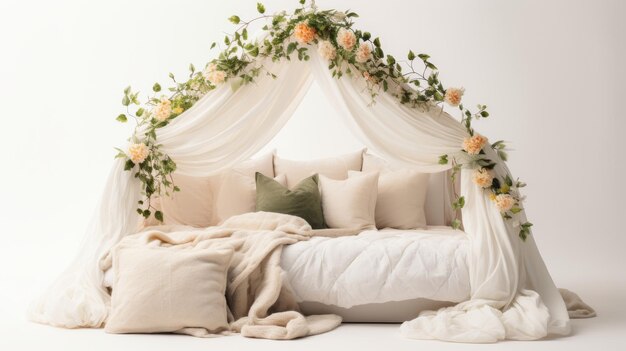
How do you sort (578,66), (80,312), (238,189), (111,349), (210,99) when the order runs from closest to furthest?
(111,349) → (80,312) → (210,99) → (238,189) → (578,66)

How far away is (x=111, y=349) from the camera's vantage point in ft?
13.5

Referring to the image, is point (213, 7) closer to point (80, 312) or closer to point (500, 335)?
point (80, 312)

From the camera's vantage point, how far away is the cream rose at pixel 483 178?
15.7ft

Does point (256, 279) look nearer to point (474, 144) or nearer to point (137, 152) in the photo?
point (137, 152)

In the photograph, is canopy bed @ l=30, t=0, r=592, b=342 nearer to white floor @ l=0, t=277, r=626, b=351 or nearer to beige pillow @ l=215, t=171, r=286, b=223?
white floor @ l=0, t=277, r=626, b=351

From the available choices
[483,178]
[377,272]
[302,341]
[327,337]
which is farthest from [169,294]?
[483,178]

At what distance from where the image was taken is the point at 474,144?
4.78 metres

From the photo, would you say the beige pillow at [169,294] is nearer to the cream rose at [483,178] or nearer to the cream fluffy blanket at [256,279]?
the cream fluffy blanket at [256,279]

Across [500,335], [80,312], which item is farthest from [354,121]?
[80,312]

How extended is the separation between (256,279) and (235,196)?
1.33 meters

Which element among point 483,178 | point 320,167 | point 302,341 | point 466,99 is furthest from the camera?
point 466,99

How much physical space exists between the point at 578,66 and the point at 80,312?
4091mm

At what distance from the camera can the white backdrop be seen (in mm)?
6754

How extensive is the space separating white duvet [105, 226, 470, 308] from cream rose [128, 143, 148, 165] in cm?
69
